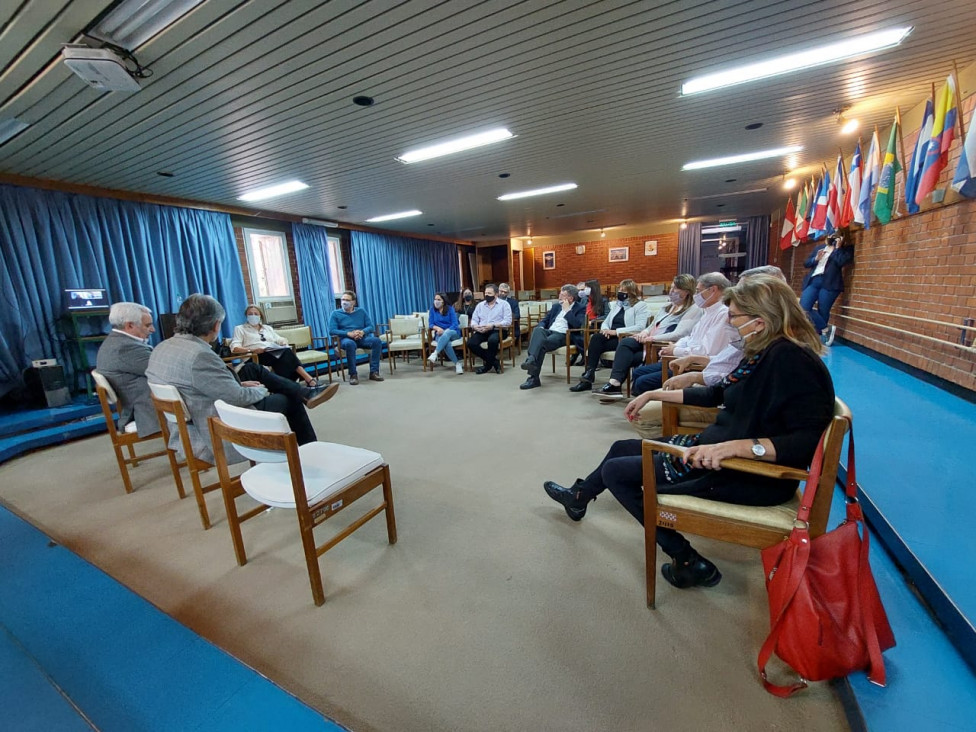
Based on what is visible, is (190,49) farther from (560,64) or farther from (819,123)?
(819,123)

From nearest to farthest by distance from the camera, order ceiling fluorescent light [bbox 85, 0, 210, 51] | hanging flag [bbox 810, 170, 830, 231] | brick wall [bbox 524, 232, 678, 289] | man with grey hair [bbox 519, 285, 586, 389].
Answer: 1. ceiling fluorescent light [bbox 85, 0, 210, 51]
2. man with grey hair [bbox 519, 285, 586, 389]
3. hanging flag [bbox 810, 170, 830, 231]
4. brick wall [bbox 524, 232, 678, 289]

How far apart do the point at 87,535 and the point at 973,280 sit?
5.63 m

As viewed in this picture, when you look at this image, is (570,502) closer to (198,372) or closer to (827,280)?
(198,372)

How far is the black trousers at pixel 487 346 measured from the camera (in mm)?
5285

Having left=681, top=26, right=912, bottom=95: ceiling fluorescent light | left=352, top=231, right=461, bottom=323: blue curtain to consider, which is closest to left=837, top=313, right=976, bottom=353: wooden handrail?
left=681, top=26, right=912, bottom=95: ceiling fluorescent light

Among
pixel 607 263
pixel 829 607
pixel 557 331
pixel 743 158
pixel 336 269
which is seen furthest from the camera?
pixel 607 263

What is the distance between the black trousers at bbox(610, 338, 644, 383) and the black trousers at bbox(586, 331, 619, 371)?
1.16 ft

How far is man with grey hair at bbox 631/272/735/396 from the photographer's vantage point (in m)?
2.40

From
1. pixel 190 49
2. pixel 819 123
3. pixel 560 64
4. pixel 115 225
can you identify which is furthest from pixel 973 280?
pixel 115 225

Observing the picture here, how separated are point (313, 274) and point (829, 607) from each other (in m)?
7.05

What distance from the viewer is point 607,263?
1074cm

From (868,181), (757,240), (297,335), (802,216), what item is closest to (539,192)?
(868,181)

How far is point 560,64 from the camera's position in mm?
2305

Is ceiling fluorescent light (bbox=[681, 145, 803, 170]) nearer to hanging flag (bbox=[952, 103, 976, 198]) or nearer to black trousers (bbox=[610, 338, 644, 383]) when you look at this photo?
hanging flag (bbox=[952, 103, 976, 198])
